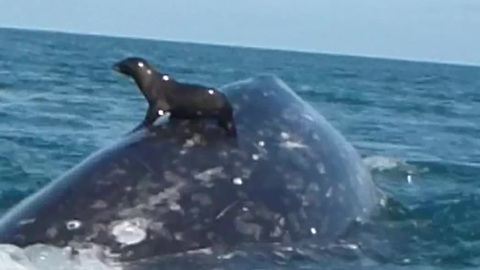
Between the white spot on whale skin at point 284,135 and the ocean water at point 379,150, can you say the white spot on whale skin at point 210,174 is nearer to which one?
the ocean water at point 379,150

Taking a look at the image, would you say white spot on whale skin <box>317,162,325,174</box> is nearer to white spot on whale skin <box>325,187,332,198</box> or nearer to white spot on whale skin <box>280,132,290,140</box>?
white spot on whale skin <box>325,187,332,198</box>

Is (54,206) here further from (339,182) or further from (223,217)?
(339,182)

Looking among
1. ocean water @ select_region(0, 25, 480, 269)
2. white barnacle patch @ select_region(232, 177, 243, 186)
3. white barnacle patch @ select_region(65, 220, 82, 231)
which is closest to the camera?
white barnacle patch @ select_region(65, 220, 82, 231)

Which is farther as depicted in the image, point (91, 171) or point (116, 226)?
point (91, 171)

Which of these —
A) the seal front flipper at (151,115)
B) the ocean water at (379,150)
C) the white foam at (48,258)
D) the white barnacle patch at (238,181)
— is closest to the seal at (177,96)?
the seal front flipper at (151,115)

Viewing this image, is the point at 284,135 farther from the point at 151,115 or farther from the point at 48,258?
the point at 48,258

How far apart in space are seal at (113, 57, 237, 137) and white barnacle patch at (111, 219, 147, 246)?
1149mm

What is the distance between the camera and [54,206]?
7.54 meters

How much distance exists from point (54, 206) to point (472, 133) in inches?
779

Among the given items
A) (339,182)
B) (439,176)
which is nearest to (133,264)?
(339,182)

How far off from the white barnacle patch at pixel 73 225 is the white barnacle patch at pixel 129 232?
189mm

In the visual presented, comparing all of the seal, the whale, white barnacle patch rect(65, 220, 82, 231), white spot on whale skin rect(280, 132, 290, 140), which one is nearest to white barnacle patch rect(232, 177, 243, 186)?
the whale

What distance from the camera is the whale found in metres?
7.41

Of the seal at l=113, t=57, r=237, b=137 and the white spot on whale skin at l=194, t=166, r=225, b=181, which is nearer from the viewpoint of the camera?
the white spot on whale skin at l=194, t=166, r=225, b=181
